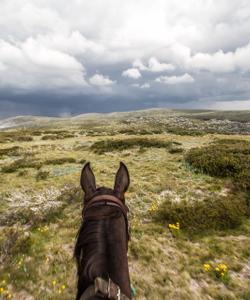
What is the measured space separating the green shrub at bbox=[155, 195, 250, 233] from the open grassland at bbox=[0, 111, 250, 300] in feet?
0.12

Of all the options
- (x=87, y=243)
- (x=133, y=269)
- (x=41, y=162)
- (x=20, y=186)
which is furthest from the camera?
(x=41, y=162)

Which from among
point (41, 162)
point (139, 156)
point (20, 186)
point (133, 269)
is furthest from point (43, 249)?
point (139, 156)

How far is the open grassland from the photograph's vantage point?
5246 mm

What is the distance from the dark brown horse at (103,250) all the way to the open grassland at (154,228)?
322cm

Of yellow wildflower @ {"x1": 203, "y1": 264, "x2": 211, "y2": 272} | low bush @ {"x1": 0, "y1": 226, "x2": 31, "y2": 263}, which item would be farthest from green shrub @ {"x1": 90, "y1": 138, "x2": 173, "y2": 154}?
yellow wildflower @ {"x1": 203, "y1": 264, "x2": 211, "y2": 272}

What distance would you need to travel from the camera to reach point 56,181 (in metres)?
12.3

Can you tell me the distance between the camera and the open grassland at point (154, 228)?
→ 525 centimetres

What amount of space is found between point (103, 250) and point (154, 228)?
5520 millimetres

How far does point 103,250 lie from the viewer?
2.39 m

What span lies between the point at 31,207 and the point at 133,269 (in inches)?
208

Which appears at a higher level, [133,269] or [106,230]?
[106,230]

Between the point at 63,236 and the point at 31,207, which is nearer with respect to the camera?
the point at 63,236

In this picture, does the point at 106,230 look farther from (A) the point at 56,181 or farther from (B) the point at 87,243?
(A) the point at 56,181

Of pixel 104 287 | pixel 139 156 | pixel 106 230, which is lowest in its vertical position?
pixel 139 156
